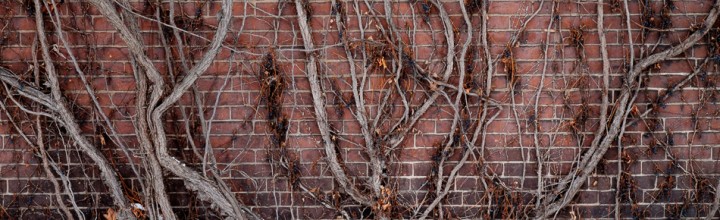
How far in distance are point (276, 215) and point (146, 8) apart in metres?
1.13

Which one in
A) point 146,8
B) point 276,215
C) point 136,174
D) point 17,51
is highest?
point 146,8

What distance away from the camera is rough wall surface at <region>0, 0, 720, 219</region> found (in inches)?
125

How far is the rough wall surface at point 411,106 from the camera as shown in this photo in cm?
317

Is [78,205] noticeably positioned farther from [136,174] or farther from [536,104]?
[536,104]

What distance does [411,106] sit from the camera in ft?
10.6

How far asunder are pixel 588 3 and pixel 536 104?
515 mm

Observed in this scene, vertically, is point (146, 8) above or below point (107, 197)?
above

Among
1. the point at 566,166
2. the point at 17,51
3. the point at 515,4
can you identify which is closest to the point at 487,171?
the point at 566,166

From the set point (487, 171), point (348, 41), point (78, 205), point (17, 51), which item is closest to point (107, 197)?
point (78, 205)

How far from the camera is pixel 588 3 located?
3172 millimetres

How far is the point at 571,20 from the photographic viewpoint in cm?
318

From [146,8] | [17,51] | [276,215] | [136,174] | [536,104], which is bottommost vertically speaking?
[276,215]

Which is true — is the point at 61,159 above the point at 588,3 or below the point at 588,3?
below

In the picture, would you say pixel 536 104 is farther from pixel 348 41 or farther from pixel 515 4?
pixel 348 41
